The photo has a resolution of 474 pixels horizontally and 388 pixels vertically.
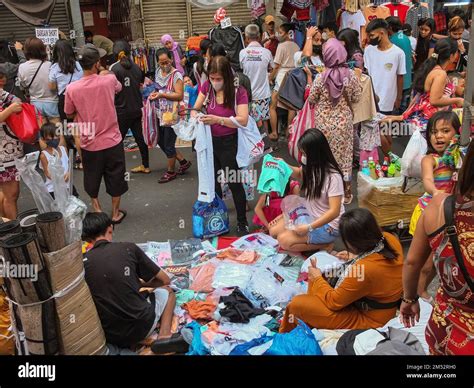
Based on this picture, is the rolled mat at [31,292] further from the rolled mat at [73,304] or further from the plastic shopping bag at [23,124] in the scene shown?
the plastic shopping bag at [23,124]

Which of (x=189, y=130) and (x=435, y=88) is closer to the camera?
(x=435, y=88)

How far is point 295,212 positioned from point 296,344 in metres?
1.78

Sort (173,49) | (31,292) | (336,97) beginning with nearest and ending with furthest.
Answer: (31,292), (336,97), (173,49)

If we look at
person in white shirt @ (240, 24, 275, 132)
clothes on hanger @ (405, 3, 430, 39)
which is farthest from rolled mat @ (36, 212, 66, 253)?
clothes on hanger @ (405, 3, 430, 39)

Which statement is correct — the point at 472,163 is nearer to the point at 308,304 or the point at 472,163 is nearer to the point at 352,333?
the point at 352,333

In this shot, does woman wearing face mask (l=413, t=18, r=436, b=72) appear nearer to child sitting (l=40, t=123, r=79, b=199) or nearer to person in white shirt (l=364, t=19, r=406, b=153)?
person in white shirt (l=364, t=19, r=406, b=153)

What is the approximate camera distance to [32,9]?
8570 millimetres

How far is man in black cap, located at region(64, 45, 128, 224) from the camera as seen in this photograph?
535 cm

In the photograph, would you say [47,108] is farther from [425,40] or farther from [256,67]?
[425,40]

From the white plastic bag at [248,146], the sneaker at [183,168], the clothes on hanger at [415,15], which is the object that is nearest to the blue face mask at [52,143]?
the white plastic bag at [248,146]

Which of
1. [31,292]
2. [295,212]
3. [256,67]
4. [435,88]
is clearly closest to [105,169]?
[295,212]

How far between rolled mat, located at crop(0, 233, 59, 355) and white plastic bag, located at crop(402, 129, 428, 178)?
327 cm

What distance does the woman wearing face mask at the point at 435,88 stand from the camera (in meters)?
5.22

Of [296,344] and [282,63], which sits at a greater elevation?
[282,63]
